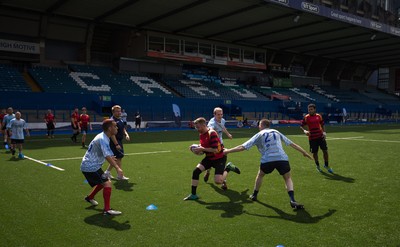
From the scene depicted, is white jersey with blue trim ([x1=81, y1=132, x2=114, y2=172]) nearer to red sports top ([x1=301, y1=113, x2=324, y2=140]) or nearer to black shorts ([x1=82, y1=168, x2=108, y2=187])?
black shorts ([x1=82, y1=168, x2=108, y2=187])

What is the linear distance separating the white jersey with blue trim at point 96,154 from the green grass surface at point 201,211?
84 centimetres

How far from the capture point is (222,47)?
157 ft

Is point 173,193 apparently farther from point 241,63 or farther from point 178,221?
point 241,63

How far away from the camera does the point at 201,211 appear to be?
6.11 m

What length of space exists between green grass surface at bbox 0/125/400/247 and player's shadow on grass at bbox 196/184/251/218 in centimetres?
2

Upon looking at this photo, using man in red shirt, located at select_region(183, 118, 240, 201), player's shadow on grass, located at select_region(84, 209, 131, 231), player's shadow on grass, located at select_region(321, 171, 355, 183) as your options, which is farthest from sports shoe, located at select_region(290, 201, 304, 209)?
player's shadow on grass, located at select_region(321, 171, 355, 183)

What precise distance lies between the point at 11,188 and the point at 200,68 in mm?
43293

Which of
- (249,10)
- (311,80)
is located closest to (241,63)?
(249,10)

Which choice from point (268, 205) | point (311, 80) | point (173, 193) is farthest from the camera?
point (311, 80)

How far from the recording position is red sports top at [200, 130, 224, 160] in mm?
7004

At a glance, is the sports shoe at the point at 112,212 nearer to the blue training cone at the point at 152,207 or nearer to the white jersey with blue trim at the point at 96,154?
the blue training cone at the point at 152,207

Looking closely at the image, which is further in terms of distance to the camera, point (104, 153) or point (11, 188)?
point (11, 188)


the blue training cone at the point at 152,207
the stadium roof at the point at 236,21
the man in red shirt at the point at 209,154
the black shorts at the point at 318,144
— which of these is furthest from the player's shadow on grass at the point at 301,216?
the stadium roof at the point at 236,21

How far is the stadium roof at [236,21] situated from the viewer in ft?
104
